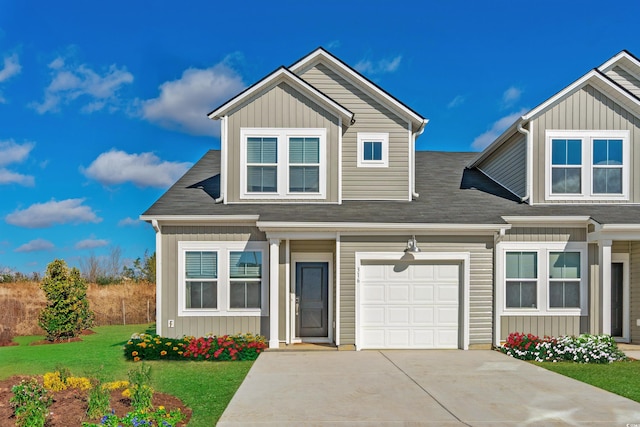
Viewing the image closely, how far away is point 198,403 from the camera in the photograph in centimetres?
759

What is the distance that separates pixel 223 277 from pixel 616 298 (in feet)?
32.6

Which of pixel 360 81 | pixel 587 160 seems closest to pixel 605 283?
pixel 587 160

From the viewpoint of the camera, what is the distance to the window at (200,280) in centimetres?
1255

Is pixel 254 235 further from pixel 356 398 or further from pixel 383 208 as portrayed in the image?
pixel 356 398

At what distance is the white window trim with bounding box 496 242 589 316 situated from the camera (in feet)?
41.5

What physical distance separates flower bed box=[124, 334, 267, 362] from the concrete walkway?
80cm

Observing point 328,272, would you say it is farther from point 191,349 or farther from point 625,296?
point 625,296

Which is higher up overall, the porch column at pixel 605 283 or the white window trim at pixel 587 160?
the white window trim at pixel 587 160

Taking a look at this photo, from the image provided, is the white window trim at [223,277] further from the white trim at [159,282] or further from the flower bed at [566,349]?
the flower bed at [566,349]

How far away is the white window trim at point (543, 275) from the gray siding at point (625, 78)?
218 inches

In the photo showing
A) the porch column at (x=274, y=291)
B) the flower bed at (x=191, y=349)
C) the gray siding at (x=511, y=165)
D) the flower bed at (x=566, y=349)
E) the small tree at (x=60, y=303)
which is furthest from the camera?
the small tree at (x=60, y=303)

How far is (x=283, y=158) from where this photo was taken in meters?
13.3

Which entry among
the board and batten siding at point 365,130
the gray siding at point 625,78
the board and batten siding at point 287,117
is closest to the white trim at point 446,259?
the board and batten siding at point 287,117

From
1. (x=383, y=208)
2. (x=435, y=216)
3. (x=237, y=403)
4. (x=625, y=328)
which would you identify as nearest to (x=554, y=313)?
(x=625, y=328)
